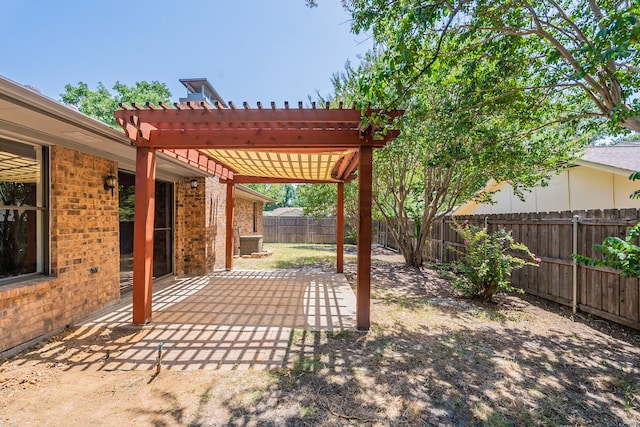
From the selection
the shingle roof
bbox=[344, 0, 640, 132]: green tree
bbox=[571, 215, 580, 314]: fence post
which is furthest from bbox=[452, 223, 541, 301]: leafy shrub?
the shingle roof

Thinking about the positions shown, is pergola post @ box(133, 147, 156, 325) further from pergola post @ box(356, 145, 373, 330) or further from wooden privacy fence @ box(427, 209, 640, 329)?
wooden privacy fence @ box(427, 209, 640, 329)

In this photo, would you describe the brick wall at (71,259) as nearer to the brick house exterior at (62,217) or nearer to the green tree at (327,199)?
the brick house exterior at (62,217)

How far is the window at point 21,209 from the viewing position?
3418 mm

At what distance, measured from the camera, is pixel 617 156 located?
7.44 metres

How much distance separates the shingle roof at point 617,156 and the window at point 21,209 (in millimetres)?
10470

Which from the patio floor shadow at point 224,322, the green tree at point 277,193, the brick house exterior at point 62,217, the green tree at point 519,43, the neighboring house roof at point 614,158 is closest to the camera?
the green tree at point 519,43

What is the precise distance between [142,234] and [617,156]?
1095 cm

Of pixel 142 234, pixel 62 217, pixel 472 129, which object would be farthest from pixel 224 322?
pixel 472 129

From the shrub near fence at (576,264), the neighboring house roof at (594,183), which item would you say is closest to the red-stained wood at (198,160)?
the shrub near fence at (576,264)

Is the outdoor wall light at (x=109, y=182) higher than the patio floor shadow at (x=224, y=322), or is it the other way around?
the outdoor wall light at (x=109, y=182)

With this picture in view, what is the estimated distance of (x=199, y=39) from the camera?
9.38 meters

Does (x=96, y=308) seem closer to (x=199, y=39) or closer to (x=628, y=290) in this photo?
(x=628, y=290)

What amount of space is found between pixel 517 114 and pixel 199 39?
946cm

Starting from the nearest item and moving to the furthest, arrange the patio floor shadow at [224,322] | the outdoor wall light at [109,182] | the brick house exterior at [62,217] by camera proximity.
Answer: the brick house exterior at [62,217] → the patio floor shadow at [224,322] → the outdoor wall light at [109,182]
